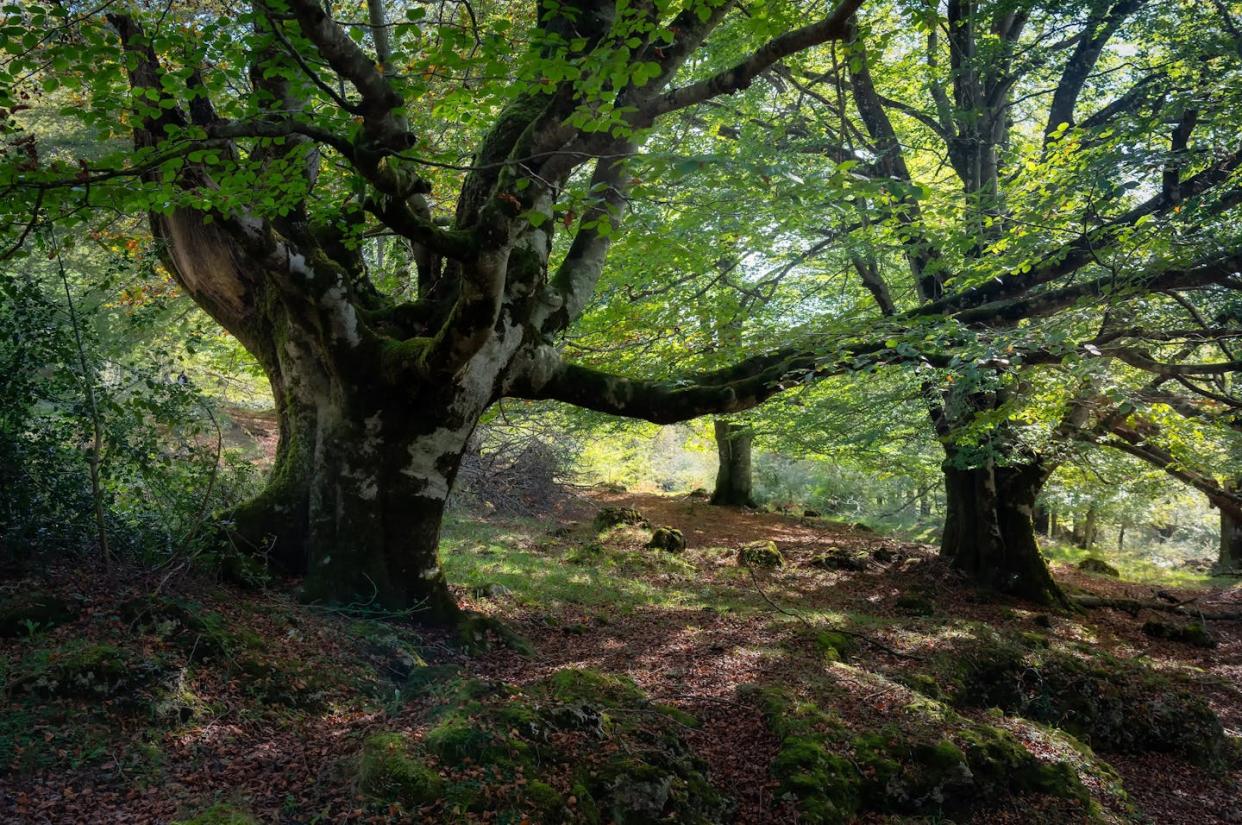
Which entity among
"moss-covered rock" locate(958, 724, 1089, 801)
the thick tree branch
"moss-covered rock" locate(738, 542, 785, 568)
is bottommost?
"moss-covered rock" locate(958, 724, 1089, 801)

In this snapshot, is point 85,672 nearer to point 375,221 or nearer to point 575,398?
point 575,398

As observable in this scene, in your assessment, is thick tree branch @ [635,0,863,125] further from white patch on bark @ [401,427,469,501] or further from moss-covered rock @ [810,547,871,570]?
moss-covered rock @ [810,547,871,570]

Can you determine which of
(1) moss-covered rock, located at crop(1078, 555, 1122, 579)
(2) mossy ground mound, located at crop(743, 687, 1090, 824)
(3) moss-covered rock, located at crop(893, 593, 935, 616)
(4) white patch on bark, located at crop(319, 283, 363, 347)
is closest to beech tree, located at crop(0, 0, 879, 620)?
(4) white patch on bark, located at crop(319, 283, 363, 347)

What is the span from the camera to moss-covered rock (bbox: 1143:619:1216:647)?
32.7 ft

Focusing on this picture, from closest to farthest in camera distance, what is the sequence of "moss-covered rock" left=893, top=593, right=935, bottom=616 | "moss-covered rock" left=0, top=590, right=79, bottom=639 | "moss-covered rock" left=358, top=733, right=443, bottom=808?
"moss-covered rock" left=358, top=733, right=443, bottom=808 < "moss-covered rock" left=0, top=590, right=79, bottom=639 < "moss-covered rock" left=893, top=593, right=935, bottom=616

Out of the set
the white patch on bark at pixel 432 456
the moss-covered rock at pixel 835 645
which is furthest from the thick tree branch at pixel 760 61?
the moss-covered rock at pixel 835 645

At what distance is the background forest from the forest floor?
3 cm

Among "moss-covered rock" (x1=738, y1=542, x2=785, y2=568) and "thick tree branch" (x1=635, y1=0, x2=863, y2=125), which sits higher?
"thick tree branch" (x1=635, y1=0, x2=863, y2=125)

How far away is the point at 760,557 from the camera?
12625mm

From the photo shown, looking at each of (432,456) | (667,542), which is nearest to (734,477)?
(667,542)

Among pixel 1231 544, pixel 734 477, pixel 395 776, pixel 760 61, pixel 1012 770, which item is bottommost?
pixel 1012 770

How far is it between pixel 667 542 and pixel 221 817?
Result: 10266mm

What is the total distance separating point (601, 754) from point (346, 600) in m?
2.97

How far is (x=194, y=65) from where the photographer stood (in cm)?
478
